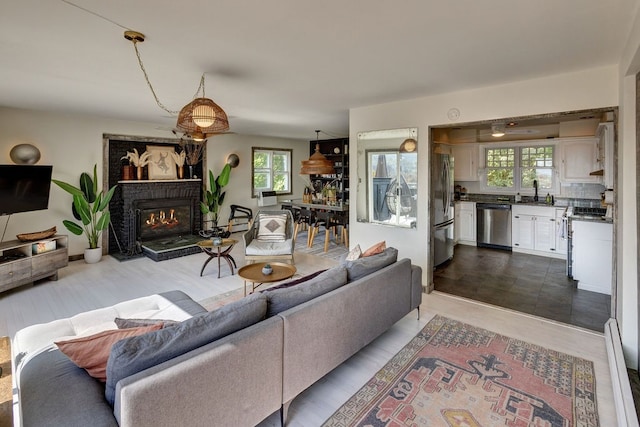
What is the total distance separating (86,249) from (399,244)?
513cm

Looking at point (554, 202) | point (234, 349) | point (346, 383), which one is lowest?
point (346, 383)

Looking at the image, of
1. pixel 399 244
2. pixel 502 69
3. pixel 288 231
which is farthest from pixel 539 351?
pixel 288 231

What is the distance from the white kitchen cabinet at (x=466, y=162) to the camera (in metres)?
6.87

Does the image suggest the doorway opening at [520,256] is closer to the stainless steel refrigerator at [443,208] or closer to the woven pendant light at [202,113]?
the stainless steel refrigerator at [443,208]

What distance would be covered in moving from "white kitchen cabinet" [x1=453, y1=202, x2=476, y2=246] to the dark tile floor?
30.0 inches

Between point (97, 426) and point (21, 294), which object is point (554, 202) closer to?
point (97, 426)

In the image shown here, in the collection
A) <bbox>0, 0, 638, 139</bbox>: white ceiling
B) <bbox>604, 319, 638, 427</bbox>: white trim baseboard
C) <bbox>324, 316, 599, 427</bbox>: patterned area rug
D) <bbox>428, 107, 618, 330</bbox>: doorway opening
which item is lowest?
<bbox>324, 316, 599, 427</bbox>: patterned area rug

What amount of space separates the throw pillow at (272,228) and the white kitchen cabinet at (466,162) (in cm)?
403

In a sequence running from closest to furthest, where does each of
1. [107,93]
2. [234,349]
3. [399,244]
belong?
[234,349]
[107,93]
[399,244]

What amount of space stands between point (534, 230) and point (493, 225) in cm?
68

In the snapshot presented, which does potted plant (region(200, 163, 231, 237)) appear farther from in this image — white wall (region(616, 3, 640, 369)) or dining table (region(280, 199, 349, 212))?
white wall (region(616, 3, 640, 369))

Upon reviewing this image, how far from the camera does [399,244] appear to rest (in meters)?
4.54

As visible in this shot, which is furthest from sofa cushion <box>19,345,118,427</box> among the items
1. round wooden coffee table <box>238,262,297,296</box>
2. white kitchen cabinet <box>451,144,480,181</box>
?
white kitchen cabinet <box>451,144,480,181</box>

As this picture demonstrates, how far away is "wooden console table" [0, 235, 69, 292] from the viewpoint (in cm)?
400
